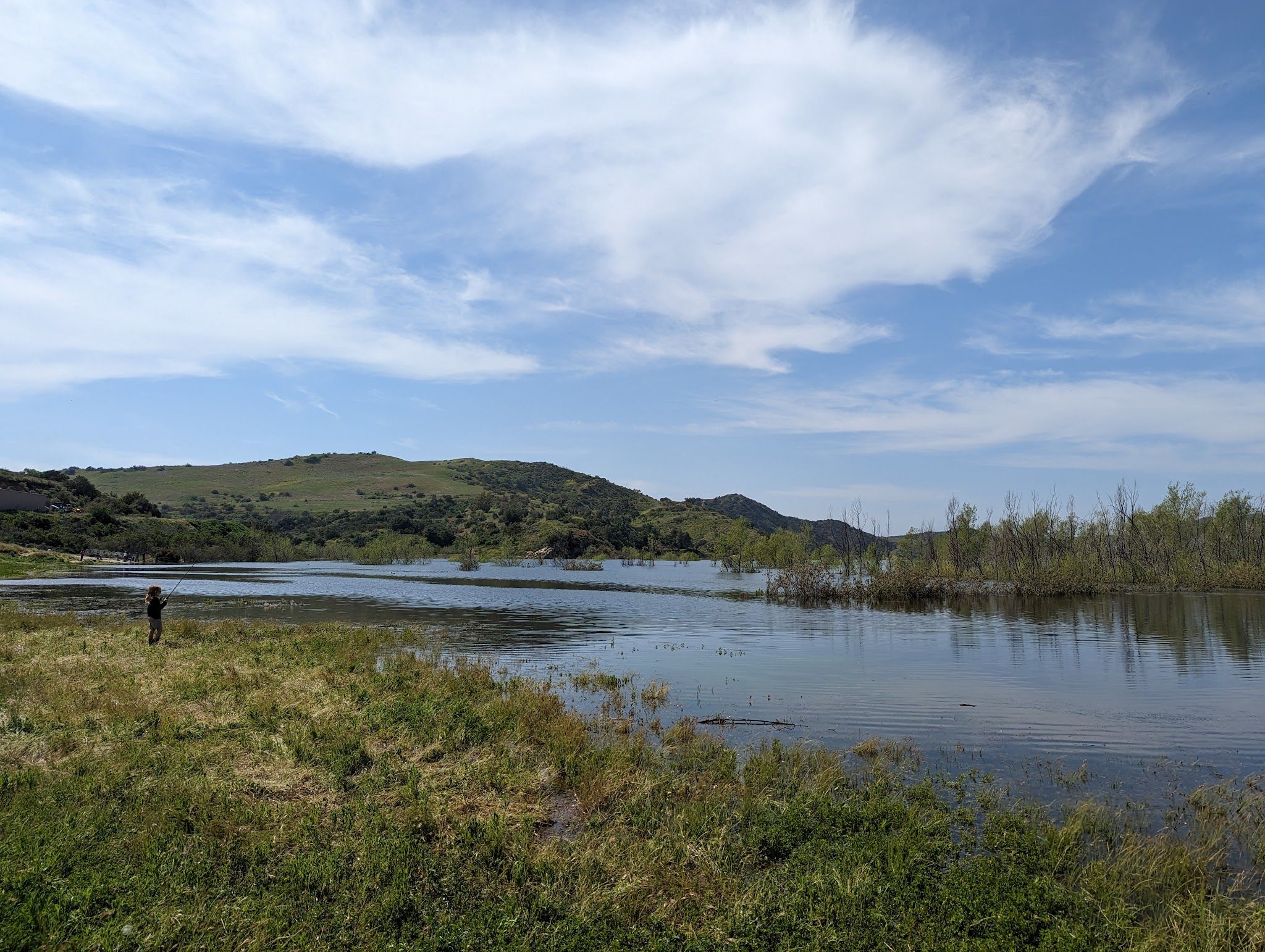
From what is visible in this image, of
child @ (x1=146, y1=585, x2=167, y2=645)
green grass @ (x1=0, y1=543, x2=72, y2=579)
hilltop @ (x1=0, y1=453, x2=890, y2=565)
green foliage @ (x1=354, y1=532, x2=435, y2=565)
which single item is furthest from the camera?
green foliage @ (x1=354, y1=532, x2=435, y2=565)

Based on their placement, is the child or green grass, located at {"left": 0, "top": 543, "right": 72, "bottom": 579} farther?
green grass, located at {"left": 0, "top": 543, "right": 72, "bottom": 579}

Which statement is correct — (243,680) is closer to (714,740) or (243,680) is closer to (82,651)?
(82,651)

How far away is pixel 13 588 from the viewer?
51.4 m

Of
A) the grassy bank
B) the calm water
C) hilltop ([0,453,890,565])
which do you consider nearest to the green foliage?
hilltop ([0,453,890,565])

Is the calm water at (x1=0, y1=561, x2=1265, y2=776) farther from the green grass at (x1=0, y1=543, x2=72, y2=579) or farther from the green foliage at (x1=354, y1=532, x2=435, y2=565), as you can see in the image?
the green foliage at (x1=354, y1=532, x2=435, y2=565)

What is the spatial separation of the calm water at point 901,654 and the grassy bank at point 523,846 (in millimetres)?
4063

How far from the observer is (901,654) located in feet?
94.9

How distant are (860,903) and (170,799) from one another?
29.5 ft

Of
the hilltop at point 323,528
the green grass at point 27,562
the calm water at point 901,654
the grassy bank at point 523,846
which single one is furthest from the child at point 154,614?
the hilltop at point 323,528

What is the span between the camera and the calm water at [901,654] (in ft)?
55.2

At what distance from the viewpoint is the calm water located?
1683 centimetres

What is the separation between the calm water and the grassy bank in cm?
406

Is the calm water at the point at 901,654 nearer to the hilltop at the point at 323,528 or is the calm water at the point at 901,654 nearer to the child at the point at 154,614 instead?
the child at the point at 154,614

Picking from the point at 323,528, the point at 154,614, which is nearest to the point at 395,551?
the point at 323,528
